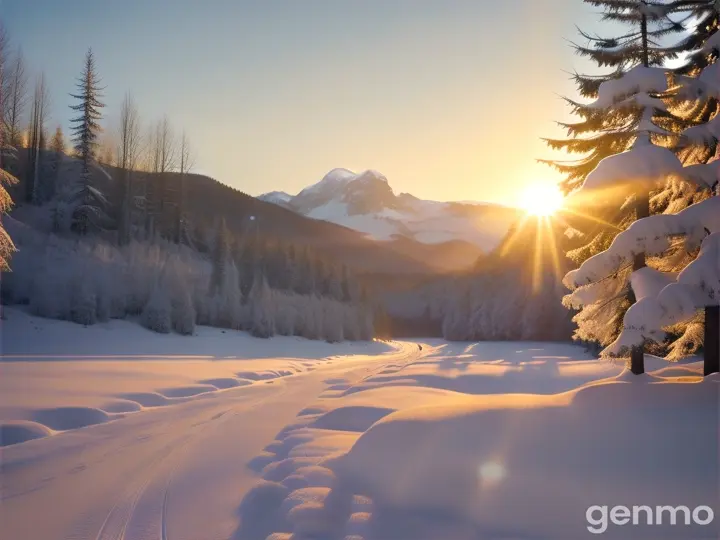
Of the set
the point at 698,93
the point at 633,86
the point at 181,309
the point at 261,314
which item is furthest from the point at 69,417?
the point at 261,314

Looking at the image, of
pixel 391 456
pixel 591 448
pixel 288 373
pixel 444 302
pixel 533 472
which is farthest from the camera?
pixel 444 302

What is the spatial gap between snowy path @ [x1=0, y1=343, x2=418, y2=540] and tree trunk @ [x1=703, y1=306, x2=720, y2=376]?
10276 millimetres

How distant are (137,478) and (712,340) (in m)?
12.6

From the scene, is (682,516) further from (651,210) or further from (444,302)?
(444,302)

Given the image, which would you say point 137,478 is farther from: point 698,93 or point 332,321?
point 332,321

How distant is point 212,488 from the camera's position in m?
8.01

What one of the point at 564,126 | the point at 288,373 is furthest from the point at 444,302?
the point at 564,126

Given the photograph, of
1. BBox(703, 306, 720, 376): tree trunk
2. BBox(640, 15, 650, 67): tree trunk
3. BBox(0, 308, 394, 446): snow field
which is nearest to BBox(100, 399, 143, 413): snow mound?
BBox(0, 308, 394, 446): snow field

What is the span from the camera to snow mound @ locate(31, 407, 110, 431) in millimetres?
13570

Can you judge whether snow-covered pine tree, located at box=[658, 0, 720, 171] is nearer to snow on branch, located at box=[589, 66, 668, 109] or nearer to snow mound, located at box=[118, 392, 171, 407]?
snow on branch, located at box=[589, 66, 668, 109]

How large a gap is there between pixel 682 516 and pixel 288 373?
28449 millimetres

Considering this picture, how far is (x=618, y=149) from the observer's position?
12.3 meters

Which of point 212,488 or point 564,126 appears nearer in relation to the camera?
point 212,488

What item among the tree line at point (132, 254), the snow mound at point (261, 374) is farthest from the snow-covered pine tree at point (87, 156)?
the snow mound at point (261, 374)
